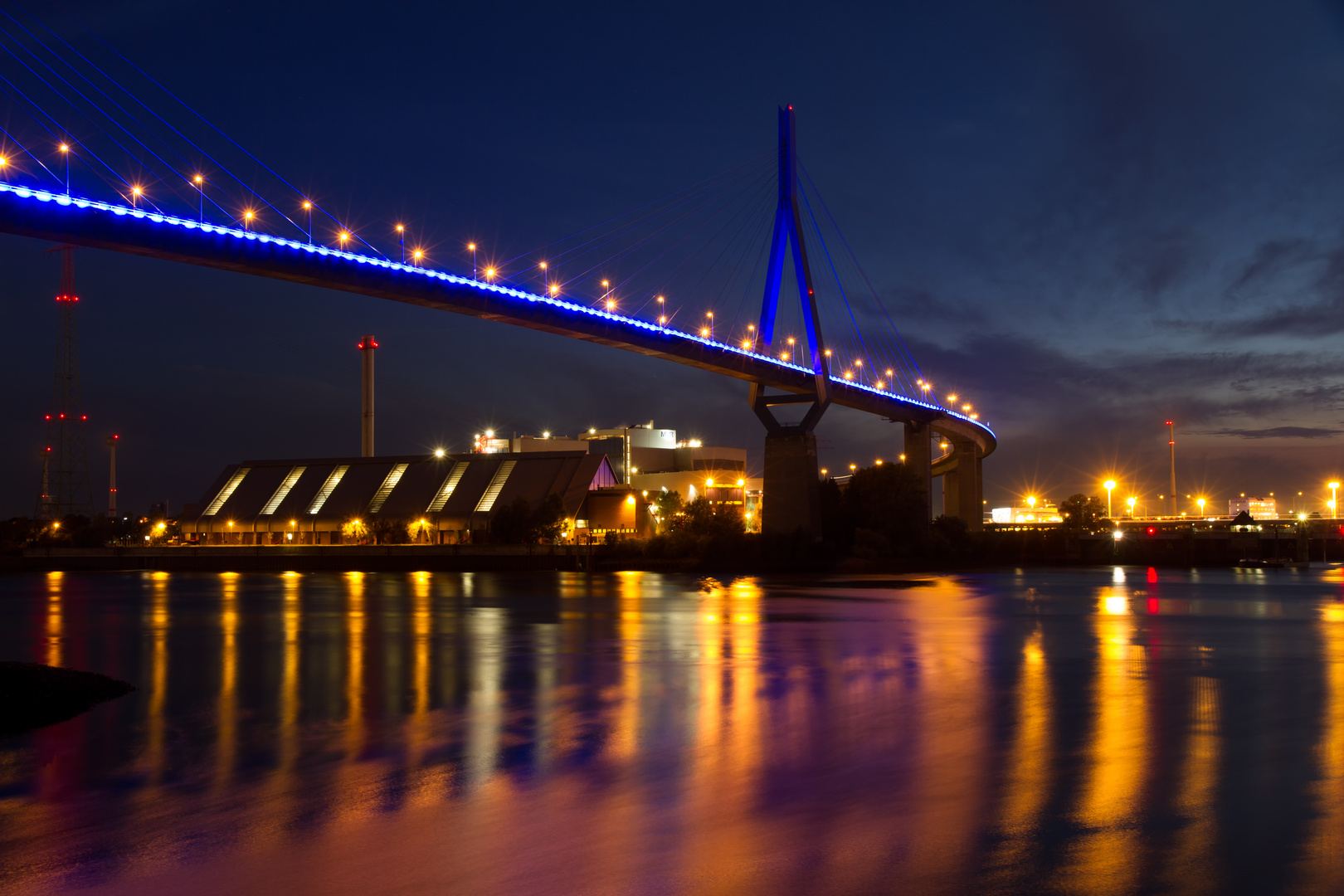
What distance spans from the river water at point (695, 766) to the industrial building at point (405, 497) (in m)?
63.6

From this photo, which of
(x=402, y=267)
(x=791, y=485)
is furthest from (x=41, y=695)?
(x=791, y=485)

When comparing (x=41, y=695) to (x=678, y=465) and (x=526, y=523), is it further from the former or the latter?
(x=678, y=465)

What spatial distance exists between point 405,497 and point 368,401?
3484 cm

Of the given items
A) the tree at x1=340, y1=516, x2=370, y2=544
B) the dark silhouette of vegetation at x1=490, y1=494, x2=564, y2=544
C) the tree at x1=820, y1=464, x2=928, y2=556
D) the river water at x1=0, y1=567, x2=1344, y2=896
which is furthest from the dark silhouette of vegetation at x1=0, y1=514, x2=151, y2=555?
the river water at x1=0, y1=567, x2=1344, y2=896

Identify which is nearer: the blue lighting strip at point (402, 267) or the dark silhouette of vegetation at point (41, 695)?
the dark silhouette of vegetation at point (41, 695)

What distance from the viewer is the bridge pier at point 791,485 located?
59.9 meters

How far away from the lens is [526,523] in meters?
82.2

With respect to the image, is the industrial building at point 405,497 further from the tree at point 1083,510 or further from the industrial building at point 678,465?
the tree at point 1083,510

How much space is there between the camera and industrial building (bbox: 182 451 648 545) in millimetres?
92062

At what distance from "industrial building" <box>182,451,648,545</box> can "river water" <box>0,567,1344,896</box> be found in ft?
209

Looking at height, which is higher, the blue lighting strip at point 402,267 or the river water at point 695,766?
the blue lighting strip at point 402,267

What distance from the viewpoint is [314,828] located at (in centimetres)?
884

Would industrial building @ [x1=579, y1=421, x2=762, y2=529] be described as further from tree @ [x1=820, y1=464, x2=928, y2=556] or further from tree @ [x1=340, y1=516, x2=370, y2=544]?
tree @ [x1=820, y1=464, x2=928, y2=556]

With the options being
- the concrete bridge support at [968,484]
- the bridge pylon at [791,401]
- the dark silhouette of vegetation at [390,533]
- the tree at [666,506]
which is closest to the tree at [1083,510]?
the concrete bridge support at [968,484]
